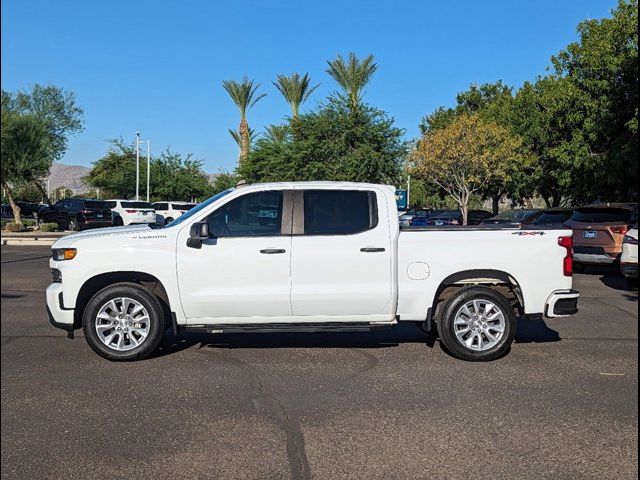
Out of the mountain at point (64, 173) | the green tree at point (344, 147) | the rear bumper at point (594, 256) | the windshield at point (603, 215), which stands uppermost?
the green tree at point (344, 147)

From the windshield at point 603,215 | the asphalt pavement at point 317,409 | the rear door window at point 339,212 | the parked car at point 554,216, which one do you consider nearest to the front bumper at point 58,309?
the asphalt pavement at point 317,409

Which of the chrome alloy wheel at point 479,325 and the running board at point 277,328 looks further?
the chrome alloy wheel at point 479,325

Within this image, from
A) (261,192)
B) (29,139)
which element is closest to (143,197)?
(261,192)

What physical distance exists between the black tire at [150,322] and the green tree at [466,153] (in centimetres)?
2777

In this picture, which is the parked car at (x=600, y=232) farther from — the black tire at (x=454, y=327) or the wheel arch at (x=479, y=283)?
the black tire at (x=454, y=327)

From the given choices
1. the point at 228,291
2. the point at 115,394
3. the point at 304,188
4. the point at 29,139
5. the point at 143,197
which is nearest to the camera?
the point at 29,139

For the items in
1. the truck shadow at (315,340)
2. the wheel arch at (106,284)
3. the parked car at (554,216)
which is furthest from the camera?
the parked car at (554,216)

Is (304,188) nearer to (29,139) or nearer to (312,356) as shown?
(312,356)

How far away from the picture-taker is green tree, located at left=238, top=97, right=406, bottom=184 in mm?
28953

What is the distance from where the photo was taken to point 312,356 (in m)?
6.39

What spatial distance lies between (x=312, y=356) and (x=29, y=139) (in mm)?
4615

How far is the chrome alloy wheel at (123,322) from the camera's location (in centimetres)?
611

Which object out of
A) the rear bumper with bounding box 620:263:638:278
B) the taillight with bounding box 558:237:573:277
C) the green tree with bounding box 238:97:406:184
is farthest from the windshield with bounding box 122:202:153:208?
the taillight with bounding box 558:237:573:277

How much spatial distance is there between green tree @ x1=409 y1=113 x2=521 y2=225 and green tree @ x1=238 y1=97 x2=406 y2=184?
4.81 meters
